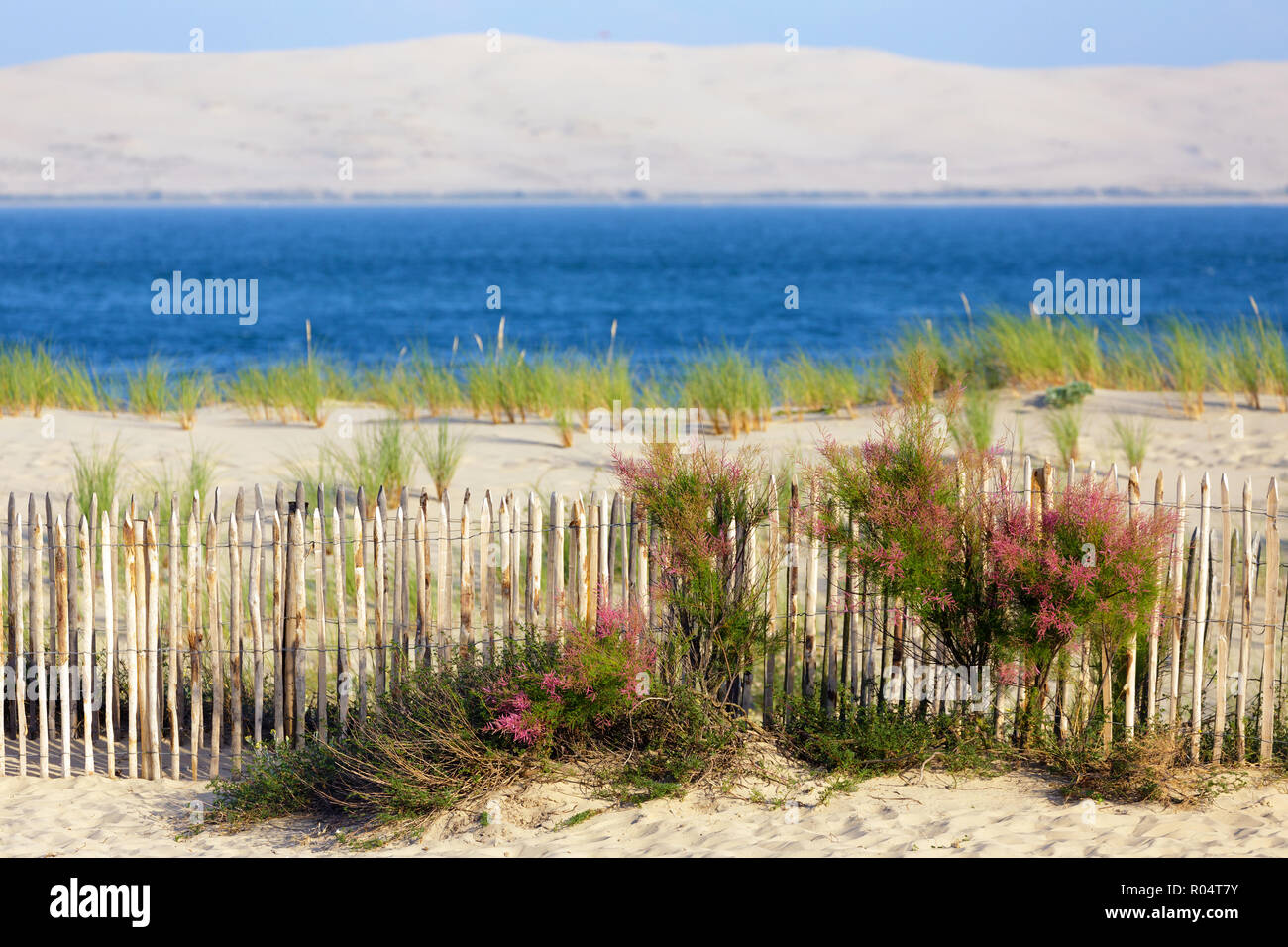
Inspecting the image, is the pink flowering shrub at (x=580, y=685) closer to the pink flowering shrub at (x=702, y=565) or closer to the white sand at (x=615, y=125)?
the pink flowering shrub at (x=702, y=565)

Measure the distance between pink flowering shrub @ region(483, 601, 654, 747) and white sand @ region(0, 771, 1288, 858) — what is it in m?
0.24

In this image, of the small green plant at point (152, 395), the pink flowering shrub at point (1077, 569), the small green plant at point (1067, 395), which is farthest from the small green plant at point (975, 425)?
the small green plant at point (152, 395)

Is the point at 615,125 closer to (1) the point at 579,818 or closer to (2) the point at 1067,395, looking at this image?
(2) the point at 1067,395

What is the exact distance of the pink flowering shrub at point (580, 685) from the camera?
14.1 feet

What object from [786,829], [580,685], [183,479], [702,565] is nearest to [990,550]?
[702,565]

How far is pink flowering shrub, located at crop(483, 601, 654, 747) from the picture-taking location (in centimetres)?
430

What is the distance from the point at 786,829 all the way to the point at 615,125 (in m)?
142

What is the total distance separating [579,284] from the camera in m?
41.9

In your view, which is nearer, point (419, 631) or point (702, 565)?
point (702, 565)

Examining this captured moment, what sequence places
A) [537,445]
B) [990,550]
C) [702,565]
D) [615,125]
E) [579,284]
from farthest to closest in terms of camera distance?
[615,125] < [579,284] < [537,445] < [702,565] < [990,550]

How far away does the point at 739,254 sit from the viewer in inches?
2202

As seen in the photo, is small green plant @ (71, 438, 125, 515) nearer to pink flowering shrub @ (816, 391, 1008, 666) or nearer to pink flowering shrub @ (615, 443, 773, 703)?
pink flowering shrub @ (615, 443, 773, 703)

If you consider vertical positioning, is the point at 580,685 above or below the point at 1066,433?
below

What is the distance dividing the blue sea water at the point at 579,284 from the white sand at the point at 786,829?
38.3 ft
